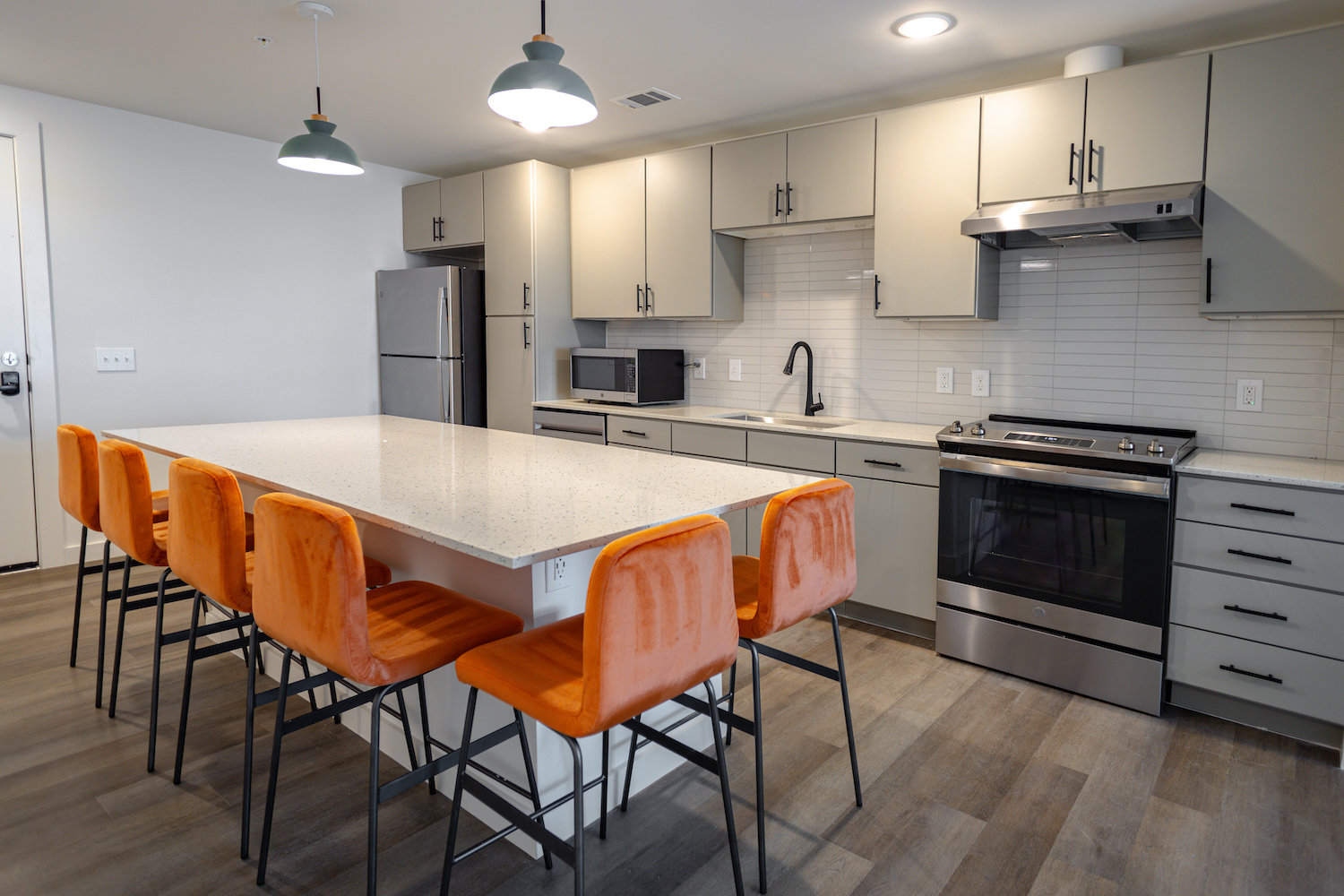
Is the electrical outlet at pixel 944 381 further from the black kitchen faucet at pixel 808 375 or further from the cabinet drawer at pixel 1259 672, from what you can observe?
the cabinet drawer at pixel 1259 672

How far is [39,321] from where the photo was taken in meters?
3.89

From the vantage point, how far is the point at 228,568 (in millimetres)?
1850

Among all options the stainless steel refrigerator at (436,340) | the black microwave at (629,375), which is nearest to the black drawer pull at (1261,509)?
the black microwave at (629,375)

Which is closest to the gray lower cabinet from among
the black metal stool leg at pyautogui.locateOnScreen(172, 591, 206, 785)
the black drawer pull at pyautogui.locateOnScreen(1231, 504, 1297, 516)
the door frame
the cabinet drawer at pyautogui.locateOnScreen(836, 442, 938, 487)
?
the black drawer pull at pyautogui.locateOnScreen(1231, 504, 1297, 516)

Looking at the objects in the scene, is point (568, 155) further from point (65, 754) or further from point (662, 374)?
point (65, 754)

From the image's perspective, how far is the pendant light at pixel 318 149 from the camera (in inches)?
107

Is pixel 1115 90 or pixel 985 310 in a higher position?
pixel 1115 90

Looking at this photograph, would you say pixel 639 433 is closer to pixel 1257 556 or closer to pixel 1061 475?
pixel 1061 475

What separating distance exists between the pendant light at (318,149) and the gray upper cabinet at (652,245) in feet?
5.73

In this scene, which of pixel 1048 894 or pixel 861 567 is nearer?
pixel 1048 894

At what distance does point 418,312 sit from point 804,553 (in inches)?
148

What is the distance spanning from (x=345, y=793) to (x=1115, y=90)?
335cm

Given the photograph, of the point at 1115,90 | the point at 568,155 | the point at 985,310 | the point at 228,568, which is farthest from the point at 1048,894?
the point at 568,155

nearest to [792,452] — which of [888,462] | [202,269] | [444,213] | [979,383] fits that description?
[888,462]
